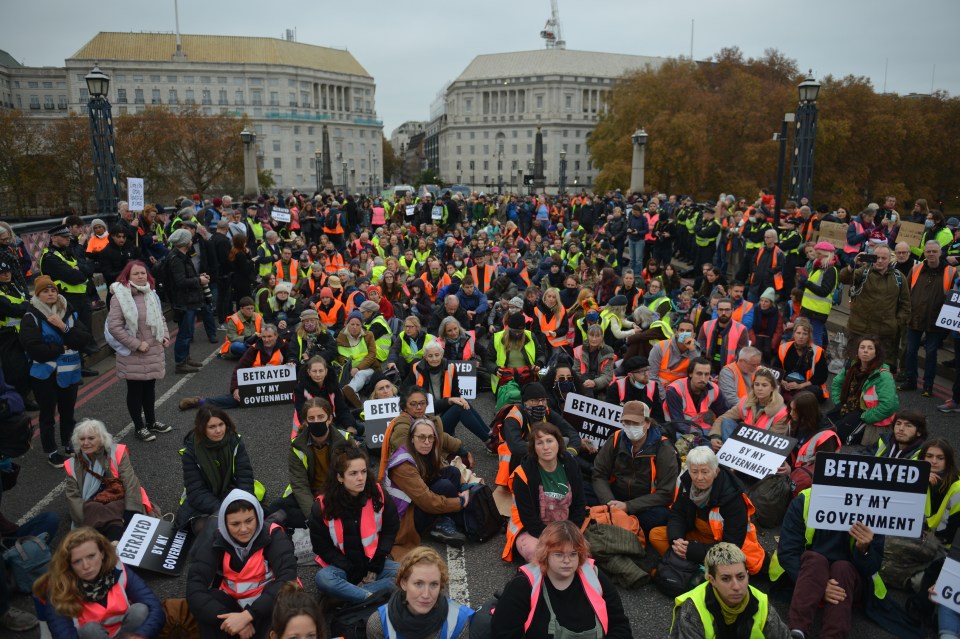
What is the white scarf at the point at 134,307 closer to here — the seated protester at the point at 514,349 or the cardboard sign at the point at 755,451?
the seated protester at the point at 514,349

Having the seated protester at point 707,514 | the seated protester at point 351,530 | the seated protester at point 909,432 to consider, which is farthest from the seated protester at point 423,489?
the seated protester at point 909,432

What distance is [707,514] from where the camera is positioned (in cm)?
522

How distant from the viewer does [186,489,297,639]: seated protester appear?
4.30m

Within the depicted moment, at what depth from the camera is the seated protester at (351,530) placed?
481 centimetres

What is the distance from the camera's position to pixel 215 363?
38.8ft

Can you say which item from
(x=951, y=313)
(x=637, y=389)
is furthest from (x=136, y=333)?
(x=951, y=313)

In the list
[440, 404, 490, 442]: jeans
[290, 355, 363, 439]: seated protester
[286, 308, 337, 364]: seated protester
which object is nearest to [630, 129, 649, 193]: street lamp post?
[286, 308, 337, 364]: seated protester

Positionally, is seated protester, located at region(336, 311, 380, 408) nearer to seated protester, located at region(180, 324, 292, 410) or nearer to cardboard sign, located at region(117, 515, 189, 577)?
seated protester, located at region(180, 324, 292, 410)

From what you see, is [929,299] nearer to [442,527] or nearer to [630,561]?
[630,561]

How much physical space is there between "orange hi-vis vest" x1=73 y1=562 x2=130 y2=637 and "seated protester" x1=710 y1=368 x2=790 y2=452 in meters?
5.21

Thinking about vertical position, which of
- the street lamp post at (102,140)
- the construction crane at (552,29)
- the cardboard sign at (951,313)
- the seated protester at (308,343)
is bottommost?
the seated protester at (308,343)

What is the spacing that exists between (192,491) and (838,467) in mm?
4904

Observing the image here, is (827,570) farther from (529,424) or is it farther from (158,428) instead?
(158,428)

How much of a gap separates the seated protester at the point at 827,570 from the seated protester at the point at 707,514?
0.86 ft
